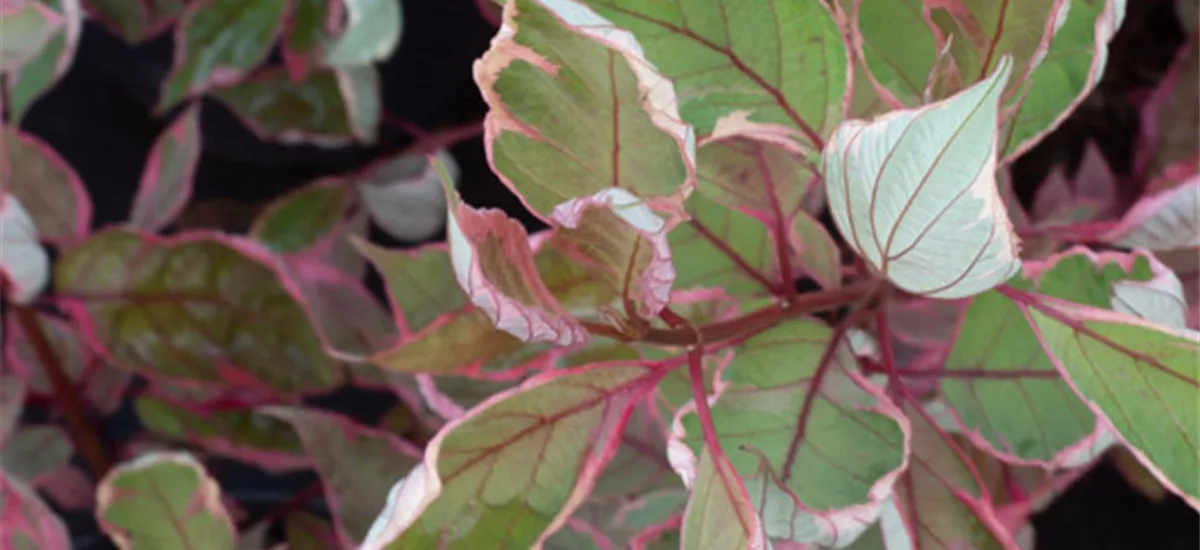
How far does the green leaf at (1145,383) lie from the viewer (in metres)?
0.33

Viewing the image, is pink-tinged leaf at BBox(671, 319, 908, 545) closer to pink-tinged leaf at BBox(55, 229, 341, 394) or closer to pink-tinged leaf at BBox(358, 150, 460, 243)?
pink-tinged leaf at BBox(55, 229, 341, 394)

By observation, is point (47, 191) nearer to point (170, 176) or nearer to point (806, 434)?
point (170, 176)

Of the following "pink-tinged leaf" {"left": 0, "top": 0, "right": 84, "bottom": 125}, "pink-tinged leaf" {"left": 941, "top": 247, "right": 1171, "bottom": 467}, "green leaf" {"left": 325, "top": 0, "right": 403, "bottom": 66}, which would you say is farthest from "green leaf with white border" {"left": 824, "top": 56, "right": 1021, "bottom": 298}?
"pink-tinged leaf" {"left": 0, "top": 0, "right": 84, "bottom": 125}

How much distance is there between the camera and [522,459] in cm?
35

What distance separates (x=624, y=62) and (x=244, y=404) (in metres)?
0.47

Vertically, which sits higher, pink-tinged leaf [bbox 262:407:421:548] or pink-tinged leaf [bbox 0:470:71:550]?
pink-tinged leaf [bbox 262:407:421:548]

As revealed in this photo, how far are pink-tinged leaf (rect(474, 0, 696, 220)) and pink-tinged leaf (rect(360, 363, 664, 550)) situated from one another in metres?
0.07

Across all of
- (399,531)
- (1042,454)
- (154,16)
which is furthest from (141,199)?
(1042,454)

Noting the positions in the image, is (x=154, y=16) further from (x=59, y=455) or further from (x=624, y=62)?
(x=624, y=62)

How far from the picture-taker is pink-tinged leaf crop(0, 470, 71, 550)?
1.79 ft

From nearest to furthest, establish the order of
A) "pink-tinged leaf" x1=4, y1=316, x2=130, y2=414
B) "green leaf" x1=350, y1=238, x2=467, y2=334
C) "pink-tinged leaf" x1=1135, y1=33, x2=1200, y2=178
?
"green leaf" x1=350, y1=238, x2=467, y2=334 < "pink-tinged leaf" x1=1135, y1=33, x2=1200, y2=178 < "pink-tinged leaf" x1=4, y1=316, x2=130, y2=414

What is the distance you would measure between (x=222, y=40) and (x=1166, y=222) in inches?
21.5

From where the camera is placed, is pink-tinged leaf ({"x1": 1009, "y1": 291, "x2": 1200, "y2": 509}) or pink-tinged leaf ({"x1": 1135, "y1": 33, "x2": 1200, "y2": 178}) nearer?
pink-tinged leaf ({"x1": 1009, "y1": 291, "x2": 1200, "y2": 509})

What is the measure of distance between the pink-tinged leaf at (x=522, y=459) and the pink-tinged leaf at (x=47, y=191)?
1.41 ft
